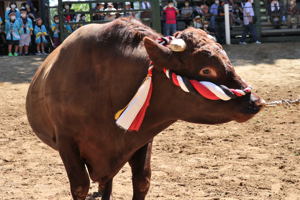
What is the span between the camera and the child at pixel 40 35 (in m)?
14.5

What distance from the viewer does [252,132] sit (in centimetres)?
770

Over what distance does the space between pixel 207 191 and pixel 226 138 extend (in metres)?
2.21

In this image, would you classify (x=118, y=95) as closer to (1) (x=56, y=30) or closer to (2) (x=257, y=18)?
(1) (x=56, y=30)

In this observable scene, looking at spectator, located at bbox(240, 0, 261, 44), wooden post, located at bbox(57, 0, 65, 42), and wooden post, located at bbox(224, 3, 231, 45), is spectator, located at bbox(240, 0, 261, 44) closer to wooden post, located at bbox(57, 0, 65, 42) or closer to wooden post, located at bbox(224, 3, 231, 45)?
wooden post, located at bbox(224, 3, 231, 45)

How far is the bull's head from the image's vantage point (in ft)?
10.6

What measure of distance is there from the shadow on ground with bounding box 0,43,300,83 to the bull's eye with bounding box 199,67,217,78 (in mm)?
8619

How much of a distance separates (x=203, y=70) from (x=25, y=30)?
1186 centimetres

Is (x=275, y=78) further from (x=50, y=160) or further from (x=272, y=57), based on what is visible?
(x=50, y=160)

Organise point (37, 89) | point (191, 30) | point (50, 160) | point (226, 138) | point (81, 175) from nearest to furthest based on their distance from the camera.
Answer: point (191, 30) < point (81, 175) < point (37, 89) < point (50, 160) < point (226, 138)

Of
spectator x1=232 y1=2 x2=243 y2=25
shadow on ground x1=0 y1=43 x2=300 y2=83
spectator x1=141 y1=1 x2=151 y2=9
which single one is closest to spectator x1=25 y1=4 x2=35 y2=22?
shadow on ground x1=0 y1=43 x2=300 y2=83

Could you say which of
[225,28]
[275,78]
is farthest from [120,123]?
[225,28]

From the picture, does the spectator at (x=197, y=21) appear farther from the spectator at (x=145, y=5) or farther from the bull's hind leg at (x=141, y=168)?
the bull's hind leg at (x=141, y=168)

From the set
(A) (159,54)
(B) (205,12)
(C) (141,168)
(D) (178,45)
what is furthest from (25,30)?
(D) (178,45)

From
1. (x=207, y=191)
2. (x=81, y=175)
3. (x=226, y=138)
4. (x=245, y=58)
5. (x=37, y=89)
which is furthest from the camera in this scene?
(x=245, y=58)
